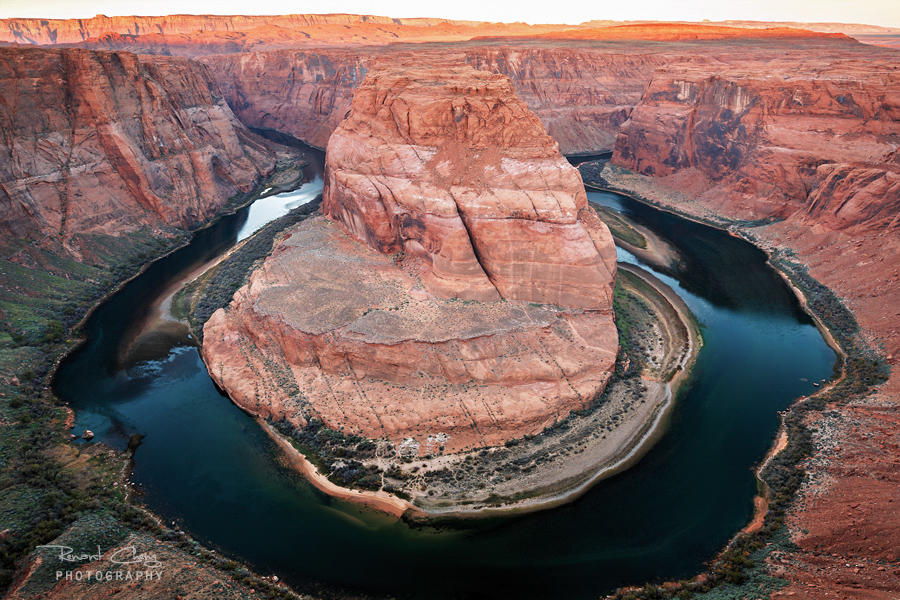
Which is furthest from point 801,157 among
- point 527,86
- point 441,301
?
point 527,86

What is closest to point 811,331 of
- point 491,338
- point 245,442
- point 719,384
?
point 719,384

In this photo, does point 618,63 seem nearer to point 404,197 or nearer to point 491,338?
point 404,197

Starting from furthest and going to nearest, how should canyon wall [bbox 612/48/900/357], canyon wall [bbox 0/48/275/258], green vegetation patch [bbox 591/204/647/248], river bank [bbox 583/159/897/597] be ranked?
green vegetation patch [bbox 591/204/647/248]
canyon wall [bbox 0/48/275/258]
canyon wall [bbox 612/48/900/357]
river bank [bbox 583/159/897/597]

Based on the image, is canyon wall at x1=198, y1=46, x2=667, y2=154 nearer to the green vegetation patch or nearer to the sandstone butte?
the green vegetation patch

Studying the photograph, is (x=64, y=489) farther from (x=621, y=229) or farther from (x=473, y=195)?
(x=621, y=229)

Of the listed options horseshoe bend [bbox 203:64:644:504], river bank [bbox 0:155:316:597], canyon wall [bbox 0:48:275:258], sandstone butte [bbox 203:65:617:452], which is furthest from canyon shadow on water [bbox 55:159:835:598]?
canyon wall [bbox 0:48:275:258]

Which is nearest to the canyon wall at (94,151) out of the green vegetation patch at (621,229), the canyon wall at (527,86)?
the canyon wall at (527,86)
